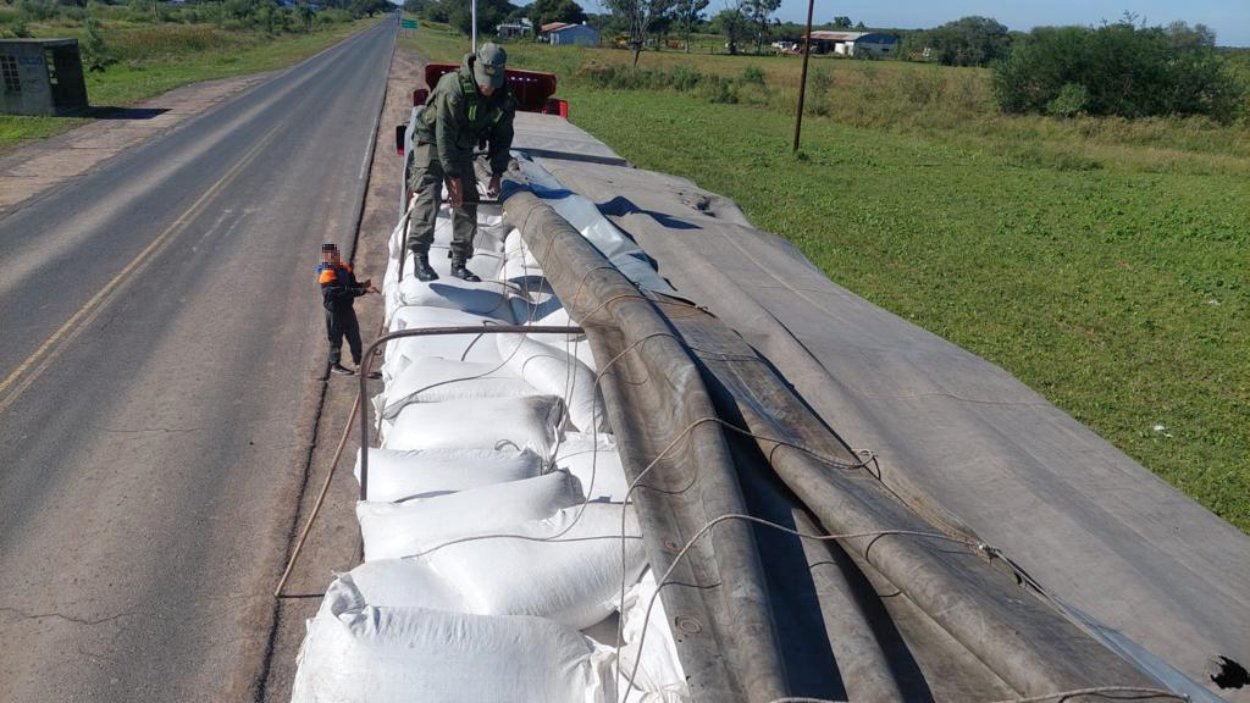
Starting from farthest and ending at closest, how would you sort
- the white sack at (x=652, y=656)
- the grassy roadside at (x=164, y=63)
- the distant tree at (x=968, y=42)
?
1. the distant tree at (x=968, y=42)
2. the grassy roadside at (x=164, y=63)
3. the white sack at (x=652, y=656)

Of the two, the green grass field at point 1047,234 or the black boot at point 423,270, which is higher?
the black boot at point 423,270

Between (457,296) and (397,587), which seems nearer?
(397,587)

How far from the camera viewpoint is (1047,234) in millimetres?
14656

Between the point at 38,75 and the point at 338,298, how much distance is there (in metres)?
19.2

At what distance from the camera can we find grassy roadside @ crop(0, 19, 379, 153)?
20962 millimetres

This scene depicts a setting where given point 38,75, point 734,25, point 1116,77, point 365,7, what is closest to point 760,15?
point 734,25

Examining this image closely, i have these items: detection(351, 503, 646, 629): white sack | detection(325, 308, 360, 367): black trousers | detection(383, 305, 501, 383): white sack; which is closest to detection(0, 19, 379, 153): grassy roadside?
detection(325, 308, 360, 367): black trousers

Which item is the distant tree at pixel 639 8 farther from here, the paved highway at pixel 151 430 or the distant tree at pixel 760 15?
the paved highway at pixel 151 430

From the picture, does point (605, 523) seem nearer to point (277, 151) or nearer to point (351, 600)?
point (351, 600)

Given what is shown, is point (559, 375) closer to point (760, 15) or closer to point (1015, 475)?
point (1015, 475)

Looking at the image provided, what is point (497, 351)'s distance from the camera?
19.3ft

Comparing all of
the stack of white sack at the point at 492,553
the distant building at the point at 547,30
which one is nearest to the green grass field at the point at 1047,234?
the stack of white sack at the point at 492,553

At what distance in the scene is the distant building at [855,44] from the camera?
283ft

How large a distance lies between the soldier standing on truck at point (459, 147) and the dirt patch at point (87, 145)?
8.77 meters
